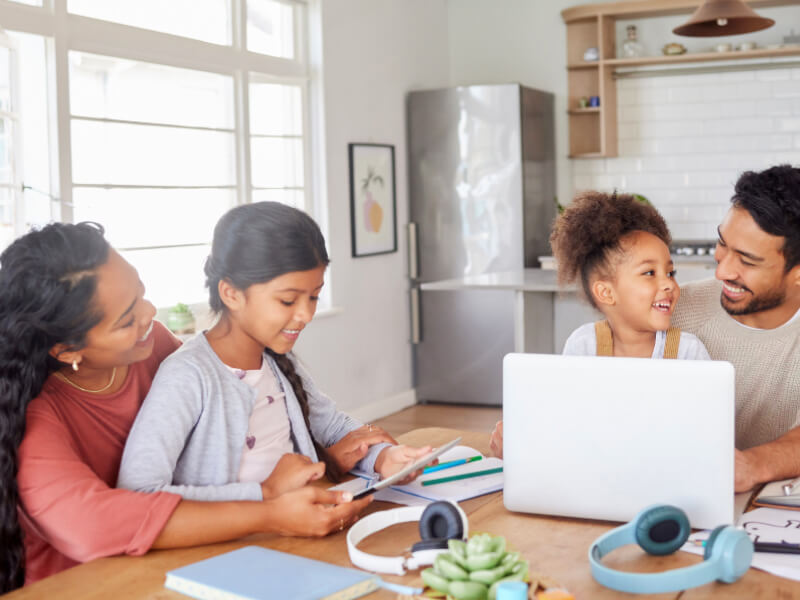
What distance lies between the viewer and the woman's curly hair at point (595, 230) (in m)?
2.11

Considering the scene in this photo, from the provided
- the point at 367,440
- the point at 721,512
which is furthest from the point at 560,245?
the point at 721,512

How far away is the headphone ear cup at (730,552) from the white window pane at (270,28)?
4280 millimetres

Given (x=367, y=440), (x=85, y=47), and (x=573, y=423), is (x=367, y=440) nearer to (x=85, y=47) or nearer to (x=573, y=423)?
(x=573, y=423)

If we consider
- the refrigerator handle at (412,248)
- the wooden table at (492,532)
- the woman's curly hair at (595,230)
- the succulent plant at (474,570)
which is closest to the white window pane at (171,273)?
the refrigerator handle at (412,248)

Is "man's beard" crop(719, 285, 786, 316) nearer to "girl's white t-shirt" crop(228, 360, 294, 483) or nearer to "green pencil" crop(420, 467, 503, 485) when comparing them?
"green pencil" crop(420, 467, 503, 485)

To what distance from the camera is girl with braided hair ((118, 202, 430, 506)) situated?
157cm

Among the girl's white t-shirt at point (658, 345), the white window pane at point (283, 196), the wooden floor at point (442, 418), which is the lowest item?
the wooden floor at point (442, 418)

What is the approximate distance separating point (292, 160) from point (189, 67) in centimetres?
102

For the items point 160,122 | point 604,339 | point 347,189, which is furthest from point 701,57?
point 604,339

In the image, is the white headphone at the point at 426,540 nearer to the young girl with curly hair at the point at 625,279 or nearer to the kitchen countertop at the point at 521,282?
the young girl with curly hair at the point at 625,279

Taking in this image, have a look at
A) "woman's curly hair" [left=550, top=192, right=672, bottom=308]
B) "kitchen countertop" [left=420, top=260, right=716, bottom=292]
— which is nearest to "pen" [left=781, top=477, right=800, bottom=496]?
"woman's curly hair" [left=550, top=192, right=672, bottom=308]

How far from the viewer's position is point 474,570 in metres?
1.15

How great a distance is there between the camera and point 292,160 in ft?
17.7

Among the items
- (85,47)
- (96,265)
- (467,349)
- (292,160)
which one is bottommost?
(467,349)
